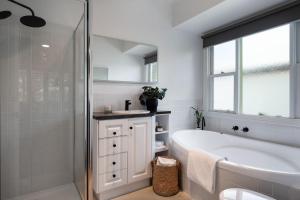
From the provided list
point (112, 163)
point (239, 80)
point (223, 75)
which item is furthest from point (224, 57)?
point (112, 163)

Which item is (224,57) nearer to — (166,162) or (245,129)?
(245,129)

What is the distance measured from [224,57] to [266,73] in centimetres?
74

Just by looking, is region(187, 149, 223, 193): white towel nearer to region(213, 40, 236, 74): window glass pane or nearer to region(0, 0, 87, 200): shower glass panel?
region(0, 0, 87, 200): shower glass panel

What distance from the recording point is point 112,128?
188 cm

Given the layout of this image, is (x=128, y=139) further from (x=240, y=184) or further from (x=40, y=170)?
(x=240, y=184)

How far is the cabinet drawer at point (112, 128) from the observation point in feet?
5.94

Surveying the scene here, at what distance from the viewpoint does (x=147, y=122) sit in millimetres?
2148

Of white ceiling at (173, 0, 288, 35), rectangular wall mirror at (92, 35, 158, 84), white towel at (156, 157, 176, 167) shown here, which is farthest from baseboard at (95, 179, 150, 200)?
white ceiling at (173, 0, 288, 35)

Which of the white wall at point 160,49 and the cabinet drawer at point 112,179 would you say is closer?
the cabinet drawer at point 112,179

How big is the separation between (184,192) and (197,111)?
1472mm

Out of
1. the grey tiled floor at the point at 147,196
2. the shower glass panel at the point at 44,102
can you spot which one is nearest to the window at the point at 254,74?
the grey tiled floor at the point at 147,196

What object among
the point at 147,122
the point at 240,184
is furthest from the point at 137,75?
the point at 240,184

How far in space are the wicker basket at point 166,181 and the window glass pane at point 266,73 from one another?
1.49m

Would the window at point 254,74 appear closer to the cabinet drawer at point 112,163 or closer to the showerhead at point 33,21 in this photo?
the cabinet drawer at point 112,163
